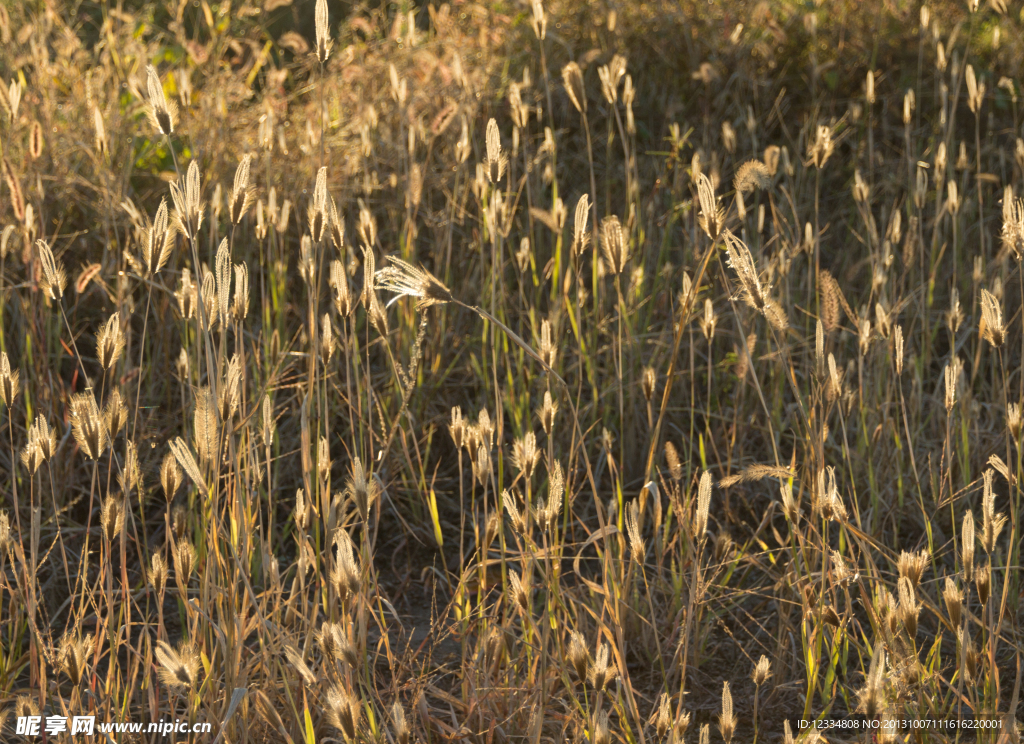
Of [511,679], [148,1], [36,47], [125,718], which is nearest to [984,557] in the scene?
[511,679]

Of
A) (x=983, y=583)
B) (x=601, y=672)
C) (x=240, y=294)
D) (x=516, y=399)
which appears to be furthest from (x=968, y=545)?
(x=516, y=399)

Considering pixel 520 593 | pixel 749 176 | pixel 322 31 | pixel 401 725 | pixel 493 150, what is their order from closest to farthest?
1. pixel 401 725
2. pixel 520 593
3. pixel 322 31
4. pixel 493 150
5. pixel 749 176

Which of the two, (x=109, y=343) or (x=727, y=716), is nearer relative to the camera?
(x=727, y=716)

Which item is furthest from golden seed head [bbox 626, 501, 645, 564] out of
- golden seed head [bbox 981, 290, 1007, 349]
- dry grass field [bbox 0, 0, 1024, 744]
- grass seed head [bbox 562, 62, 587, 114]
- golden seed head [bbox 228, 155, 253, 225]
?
grass seed head [bbox 562, 62, 587, 114]

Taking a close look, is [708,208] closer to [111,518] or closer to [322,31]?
[322,31]

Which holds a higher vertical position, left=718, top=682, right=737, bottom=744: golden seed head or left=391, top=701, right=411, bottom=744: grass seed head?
left=391, top=701, right=411, bottom=744: grass seed head

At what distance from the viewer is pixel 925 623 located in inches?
69.4

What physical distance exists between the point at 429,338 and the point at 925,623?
4.58ft

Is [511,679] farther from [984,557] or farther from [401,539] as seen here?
[984,557]

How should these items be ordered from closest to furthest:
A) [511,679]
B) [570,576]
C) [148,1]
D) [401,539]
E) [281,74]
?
[511,679] → [570,576] → [401,539] → [281,74] → [148,1]

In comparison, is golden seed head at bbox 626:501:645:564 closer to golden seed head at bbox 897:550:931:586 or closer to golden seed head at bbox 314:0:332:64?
golden seed head at bbox 897:550:931:586

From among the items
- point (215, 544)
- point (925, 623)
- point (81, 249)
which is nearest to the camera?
point (215, 544)

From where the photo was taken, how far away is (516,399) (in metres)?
2.28

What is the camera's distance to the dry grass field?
1183mm
